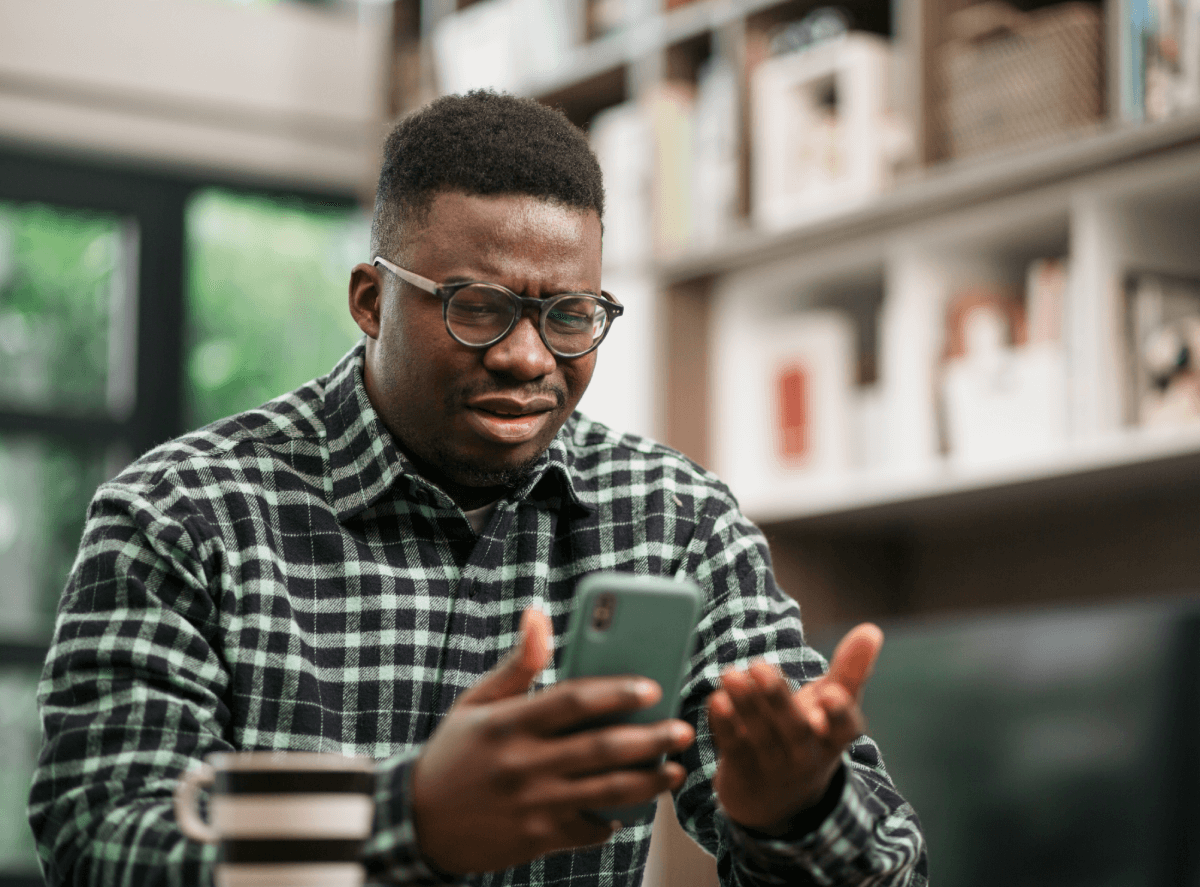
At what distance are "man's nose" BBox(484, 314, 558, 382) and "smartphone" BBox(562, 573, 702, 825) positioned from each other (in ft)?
1.10

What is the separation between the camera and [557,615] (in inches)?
48.4

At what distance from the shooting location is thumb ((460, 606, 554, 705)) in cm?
75

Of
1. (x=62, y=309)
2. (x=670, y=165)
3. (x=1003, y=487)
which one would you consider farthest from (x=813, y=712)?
A: (x=62, y=309)

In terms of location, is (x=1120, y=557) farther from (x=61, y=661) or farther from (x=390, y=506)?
(x=61, y=661)

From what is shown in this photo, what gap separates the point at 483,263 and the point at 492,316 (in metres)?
0.04

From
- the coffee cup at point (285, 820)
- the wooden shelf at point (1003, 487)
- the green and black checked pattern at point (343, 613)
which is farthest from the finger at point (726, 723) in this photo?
the wooden shelf at point (1003, 487)

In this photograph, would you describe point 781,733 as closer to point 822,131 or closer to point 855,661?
point 855,661

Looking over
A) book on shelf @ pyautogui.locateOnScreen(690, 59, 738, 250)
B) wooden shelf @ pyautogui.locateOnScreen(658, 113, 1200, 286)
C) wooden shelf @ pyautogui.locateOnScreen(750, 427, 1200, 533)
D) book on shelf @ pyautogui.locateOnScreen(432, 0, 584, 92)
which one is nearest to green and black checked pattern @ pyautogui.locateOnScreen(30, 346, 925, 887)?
wooden shelf @ pyautogui.locateOnScreen(750, 427, 1200, 533)

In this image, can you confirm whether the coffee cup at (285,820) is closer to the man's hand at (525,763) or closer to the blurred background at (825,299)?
the man's hand at (525,763)

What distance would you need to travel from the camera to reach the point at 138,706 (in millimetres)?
953

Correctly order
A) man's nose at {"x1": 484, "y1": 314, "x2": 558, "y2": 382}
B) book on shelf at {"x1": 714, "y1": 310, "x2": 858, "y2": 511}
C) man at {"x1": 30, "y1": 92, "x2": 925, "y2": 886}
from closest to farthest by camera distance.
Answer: man at {"x1": 30, "y1": 92, "x2": 925, "y2": 886} < man's nose at {"x1": 484, "y1": 314, "x2": 558, "y2": 382} < book on shelf at {"x1": 714, "y1": 310, "x2": 858, "y2": 511}

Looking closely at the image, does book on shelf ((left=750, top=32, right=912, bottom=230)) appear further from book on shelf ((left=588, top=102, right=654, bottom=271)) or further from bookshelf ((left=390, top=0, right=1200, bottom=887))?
book on shelf ((left=588, top=102, right=654, bottom=271))

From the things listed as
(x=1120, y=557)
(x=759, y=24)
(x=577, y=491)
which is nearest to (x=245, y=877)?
(x=577, y=491)

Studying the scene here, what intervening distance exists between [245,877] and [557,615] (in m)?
0.54
